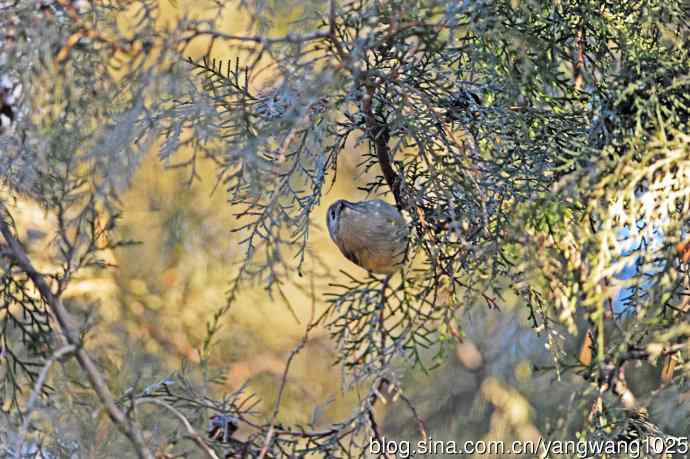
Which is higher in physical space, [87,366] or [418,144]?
[418,144]

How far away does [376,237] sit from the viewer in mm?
928

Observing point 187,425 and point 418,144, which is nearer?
point 187,425

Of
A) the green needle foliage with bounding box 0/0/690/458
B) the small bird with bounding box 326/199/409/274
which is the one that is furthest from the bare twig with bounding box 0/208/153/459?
the small bird with bounding box 326/199/409/274

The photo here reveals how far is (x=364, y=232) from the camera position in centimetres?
93

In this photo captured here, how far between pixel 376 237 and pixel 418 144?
5.3 inches

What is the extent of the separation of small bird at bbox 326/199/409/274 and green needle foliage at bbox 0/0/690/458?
0.08 feet

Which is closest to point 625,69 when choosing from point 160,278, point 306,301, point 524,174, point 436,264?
point 524,174

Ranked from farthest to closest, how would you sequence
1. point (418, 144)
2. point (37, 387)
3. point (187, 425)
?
point (418, 144)
point (187, 425)
point (37, 387)

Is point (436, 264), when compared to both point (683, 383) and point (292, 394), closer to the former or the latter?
point (683, 383)

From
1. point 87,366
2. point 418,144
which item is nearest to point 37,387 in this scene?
point 87,366

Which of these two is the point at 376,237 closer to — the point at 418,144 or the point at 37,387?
the point at 418,144

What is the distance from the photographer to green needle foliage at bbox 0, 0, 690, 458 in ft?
2.16

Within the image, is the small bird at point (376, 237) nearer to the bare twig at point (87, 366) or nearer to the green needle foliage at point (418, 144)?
the green needle foliage at point (418, 144)

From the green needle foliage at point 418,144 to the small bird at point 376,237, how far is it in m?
0.02
